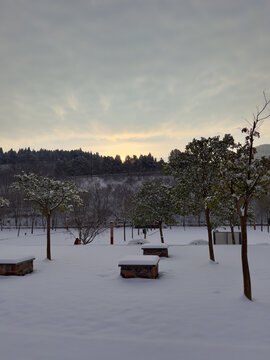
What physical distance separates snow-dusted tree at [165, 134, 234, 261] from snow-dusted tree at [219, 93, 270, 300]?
4.89 metres

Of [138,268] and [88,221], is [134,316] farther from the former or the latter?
[88,221]

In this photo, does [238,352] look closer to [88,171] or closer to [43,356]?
[43,356]

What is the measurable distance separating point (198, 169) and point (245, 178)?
5.46 meters

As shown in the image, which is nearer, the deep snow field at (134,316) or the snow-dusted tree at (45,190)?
the deep snow field at (134,316)

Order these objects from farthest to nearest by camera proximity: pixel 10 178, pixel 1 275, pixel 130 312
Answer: pixel 10 178
pixel 1 275
pixel 130 312

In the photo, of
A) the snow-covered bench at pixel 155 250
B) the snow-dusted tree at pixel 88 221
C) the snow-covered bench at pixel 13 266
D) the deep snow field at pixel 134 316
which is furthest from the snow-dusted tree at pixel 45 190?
the snow-covered bench at pixel 155 250

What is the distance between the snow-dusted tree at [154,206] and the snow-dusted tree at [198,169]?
8888 mm

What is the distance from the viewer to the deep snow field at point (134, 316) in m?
4.43

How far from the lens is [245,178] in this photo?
23.0 ft

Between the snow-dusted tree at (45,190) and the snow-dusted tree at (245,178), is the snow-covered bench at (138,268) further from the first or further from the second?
the snow-dusted tree at (45,190)

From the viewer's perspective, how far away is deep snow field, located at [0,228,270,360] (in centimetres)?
443

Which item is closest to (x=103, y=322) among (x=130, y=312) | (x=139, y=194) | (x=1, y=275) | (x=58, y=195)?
(x=130, y=312)

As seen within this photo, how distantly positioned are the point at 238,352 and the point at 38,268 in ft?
29.2

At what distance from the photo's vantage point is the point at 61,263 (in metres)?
12.1
